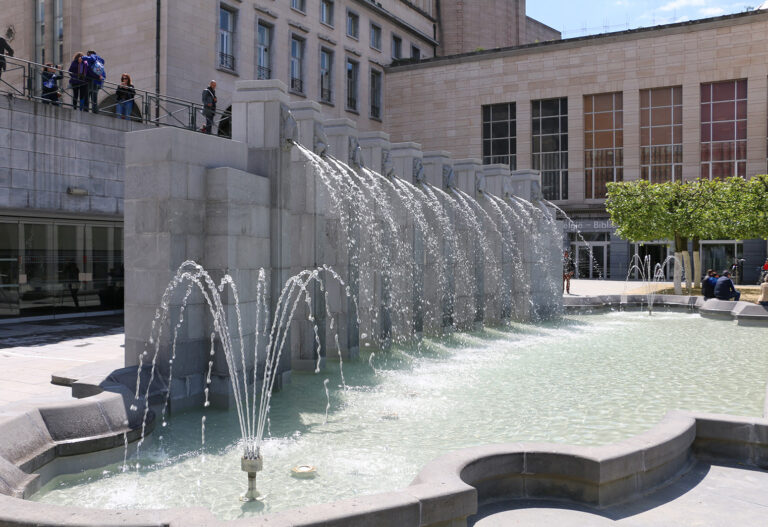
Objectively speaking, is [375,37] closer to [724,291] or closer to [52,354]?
[724,291]

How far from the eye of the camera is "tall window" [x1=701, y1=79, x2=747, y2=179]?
39.0 meters

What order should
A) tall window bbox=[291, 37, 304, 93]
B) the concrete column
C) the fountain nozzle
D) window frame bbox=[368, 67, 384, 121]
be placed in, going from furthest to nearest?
1. window frame bbox=[368, 67, 384, 121]
2. tall window bbox=[291, 37, 304, 93]
3. the concrete column
4. the fountain nozzle

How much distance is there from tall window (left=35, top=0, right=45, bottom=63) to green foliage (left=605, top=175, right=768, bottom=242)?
97.4ft

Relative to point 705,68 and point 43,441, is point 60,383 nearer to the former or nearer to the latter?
point 43,441

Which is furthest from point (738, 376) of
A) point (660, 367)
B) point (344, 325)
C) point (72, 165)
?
point (72, 165)

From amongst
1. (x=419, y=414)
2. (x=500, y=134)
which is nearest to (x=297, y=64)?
(x=500, y=134)


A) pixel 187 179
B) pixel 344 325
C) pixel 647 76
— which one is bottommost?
pixel 344 325

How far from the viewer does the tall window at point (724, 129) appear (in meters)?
39.0

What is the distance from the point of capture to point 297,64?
129 ft

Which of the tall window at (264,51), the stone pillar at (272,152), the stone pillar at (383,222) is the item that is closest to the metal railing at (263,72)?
the tall window at (264,51)

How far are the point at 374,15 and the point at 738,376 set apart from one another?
41.4 meters

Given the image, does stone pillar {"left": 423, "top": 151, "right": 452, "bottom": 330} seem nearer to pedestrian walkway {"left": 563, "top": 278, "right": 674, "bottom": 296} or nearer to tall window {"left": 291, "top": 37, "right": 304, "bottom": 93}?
pedestrian walkway {"left": 563, "top": 278, "right": 674, "bottom": 296}

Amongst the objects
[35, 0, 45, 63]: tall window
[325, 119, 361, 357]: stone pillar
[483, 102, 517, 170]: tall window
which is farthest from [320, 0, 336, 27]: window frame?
[325, 119, 361, 357]: stone pillar

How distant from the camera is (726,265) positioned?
39750 mm
